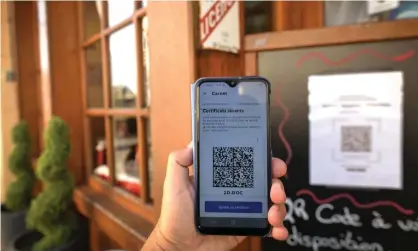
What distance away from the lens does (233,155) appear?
1.60 feet

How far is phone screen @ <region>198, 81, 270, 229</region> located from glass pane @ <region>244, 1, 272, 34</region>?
359 millimetres

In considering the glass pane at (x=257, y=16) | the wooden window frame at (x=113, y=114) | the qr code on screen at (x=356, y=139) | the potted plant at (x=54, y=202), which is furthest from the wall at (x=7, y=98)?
the qr code on screen at (x=356, y=139)

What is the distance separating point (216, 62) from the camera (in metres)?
0.72

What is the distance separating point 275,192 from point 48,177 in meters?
0.84

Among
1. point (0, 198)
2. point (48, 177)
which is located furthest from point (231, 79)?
point (0, 198)

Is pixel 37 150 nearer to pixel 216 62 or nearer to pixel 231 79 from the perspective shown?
pixel 216 62

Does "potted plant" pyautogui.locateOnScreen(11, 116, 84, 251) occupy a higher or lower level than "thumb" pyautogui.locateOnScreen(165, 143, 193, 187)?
lower

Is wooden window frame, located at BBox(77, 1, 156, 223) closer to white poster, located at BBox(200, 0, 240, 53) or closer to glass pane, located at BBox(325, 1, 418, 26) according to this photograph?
white poster, located at BBox(200, 0, 240, 53)

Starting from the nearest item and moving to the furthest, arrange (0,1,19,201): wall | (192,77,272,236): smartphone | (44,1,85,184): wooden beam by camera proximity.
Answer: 1. (192,77,272,236): smartphone
2. (44,1,85,184): wooden beam
3. (0,1,19,201): wall

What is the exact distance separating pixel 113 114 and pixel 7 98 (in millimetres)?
840

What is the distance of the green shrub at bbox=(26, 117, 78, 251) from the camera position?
1.06 metres

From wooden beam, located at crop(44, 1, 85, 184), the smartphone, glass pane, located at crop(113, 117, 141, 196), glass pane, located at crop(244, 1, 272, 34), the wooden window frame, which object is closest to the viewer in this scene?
the smartphone

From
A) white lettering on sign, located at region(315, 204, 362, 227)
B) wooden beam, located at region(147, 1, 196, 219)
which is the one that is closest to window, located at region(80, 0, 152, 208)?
wooden beam, located at region(147, 1, 196, 219)

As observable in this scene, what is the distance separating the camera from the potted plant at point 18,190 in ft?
4.26
